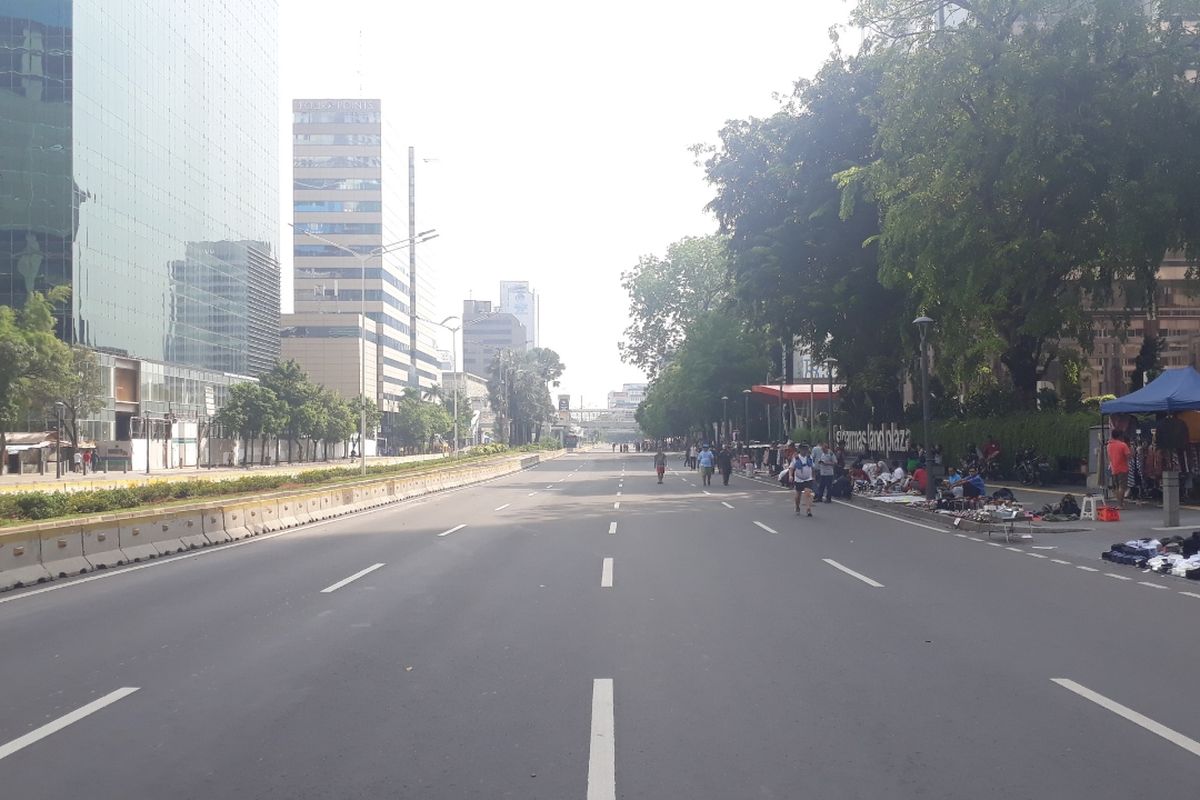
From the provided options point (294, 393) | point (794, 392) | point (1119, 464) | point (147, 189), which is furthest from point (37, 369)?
point (1119, 464)

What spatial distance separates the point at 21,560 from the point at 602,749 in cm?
1081

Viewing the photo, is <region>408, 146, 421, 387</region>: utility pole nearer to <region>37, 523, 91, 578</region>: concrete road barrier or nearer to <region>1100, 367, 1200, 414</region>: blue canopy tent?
<region>1100, 367, 1200, 414</region>: blue canopy tent

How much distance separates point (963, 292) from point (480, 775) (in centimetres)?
2461

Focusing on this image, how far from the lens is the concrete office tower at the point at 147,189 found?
213 ft

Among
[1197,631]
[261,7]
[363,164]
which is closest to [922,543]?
[1197,631]

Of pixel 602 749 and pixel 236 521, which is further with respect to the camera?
pixel 236 521

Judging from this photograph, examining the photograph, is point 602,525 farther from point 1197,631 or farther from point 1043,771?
point 1043,771

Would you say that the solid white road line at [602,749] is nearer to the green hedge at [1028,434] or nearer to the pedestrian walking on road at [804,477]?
the pedestrian walking on road at [804,477]

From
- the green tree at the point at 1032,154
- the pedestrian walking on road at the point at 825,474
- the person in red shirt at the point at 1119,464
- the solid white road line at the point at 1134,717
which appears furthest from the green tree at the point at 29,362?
the solid white road line at the point at 1134,717

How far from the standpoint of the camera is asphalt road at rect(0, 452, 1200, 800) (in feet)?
17.6

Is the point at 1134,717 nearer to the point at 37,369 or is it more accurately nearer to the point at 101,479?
the point at 101,479

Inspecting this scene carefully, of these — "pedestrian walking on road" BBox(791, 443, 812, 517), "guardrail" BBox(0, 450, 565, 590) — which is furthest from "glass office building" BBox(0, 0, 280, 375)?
"pedestrian walking on road" BBox(791, 443, 812, 517)

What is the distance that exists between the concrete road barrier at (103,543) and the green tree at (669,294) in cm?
6100

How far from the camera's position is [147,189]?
7500cm
